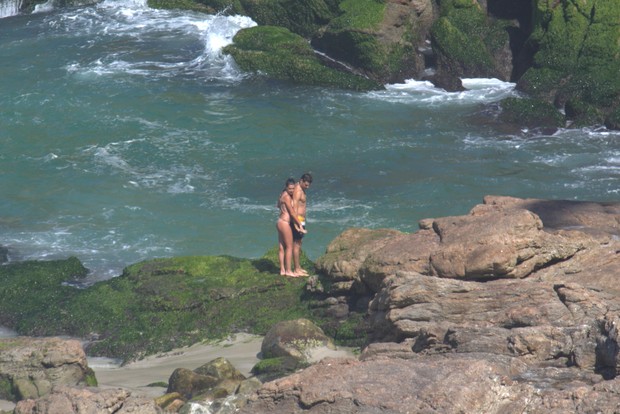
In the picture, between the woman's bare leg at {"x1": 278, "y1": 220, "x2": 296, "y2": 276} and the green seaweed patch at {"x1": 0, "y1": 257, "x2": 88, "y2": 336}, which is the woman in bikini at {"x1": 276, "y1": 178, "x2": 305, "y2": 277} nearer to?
the woman's bare leg at {"x1": 278, "y1": 220, "x2": 296, "y2": 276}

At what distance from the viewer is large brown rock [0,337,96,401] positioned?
1357 centimetres

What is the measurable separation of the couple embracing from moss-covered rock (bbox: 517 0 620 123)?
1184 cm

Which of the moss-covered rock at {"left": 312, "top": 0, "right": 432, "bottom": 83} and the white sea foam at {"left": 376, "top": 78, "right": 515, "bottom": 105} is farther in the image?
the moss-covered rock at {"left": 312, "top": 0, "right": 432, "bottom": 83}

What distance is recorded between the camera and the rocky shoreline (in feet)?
31.8

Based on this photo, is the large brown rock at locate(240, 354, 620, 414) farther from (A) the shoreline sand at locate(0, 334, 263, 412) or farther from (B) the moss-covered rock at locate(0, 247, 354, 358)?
(B) the moss-covered rock at locate(0, 247, 354, 358)

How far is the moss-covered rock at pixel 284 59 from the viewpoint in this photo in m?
30.4

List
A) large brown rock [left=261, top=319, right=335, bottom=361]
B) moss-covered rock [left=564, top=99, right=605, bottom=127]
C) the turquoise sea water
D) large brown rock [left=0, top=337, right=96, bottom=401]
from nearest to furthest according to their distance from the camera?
large brown rock [left=0, top=337, right=96, bottom=401] → large brown rock [left=261, top=319, right=335, bottom=361] → the turquoise sea water → moss-covered rock [left=564, top=99, right=605, bottom=127]

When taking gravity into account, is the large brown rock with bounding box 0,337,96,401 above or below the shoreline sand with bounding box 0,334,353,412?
above

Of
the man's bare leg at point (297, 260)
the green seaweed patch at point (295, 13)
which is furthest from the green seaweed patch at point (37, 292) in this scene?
the green seaweed patch at point (295, 13)

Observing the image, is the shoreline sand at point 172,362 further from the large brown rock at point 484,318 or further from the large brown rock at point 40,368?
the large brown rock at point 484,318

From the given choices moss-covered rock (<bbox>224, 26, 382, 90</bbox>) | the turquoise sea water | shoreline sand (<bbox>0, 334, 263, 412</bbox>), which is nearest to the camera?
shoreline sand (<bbox>0, 334, 263, 412</bbox>)

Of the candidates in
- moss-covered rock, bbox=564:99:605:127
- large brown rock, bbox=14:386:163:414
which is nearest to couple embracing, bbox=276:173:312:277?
large brown rock, bbox=14:386:163:414

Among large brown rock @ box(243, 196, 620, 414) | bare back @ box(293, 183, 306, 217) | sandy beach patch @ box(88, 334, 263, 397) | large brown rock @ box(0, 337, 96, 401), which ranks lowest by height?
sandy beach patch @ box(88, 334, 263, 397)

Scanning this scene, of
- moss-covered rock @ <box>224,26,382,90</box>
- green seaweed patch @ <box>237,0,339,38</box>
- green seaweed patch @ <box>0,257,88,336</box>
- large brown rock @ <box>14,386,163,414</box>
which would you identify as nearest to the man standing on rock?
green seaweed patch @ <box>0,257,88,336</box>
